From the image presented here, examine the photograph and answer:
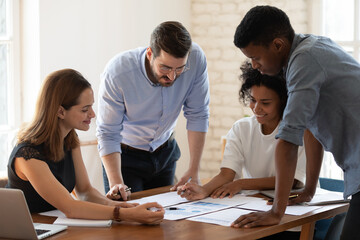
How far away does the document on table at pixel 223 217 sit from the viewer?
80.1 inches

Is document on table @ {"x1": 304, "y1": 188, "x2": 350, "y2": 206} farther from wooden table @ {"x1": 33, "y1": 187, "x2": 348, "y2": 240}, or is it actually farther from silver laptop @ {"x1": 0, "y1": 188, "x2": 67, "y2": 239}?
silver laptop @ {"x1": 0, "y1": 188, "x2": 67, "y2": 239}

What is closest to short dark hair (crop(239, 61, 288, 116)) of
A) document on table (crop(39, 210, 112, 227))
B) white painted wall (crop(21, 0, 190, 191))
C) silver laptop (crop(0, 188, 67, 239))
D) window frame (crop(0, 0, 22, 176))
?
document on table (crop(39, 210, 112, 227))

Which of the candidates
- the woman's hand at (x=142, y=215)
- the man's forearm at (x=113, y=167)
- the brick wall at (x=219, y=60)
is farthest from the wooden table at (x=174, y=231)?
the brick wall at (x=219, y=60)

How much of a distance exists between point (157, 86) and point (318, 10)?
2.44 meters

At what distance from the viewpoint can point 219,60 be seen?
4988 millimetres

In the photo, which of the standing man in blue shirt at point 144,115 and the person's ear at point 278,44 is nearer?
the person's ear at point 278,44

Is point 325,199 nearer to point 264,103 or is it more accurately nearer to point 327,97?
point 264,103

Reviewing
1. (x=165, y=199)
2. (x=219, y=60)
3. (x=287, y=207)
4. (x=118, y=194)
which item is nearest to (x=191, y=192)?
(x=165, y=199)

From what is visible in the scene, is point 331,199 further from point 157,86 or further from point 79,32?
point 79,32

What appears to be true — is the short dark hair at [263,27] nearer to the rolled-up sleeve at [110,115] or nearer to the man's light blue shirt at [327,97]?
the man's light blue shirt at [327,97]

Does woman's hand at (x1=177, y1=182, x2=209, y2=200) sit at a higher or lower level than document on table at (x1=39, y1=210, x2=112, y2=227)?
higher

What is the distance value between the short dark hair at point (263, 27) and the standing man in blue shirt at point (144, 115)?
653 millimetres

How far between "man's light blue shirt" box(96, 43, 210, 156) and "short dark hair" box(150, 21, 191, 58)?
26 centimetres

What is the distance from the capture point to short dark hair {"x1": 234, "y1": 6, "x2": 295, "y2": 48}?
73.8 inches
